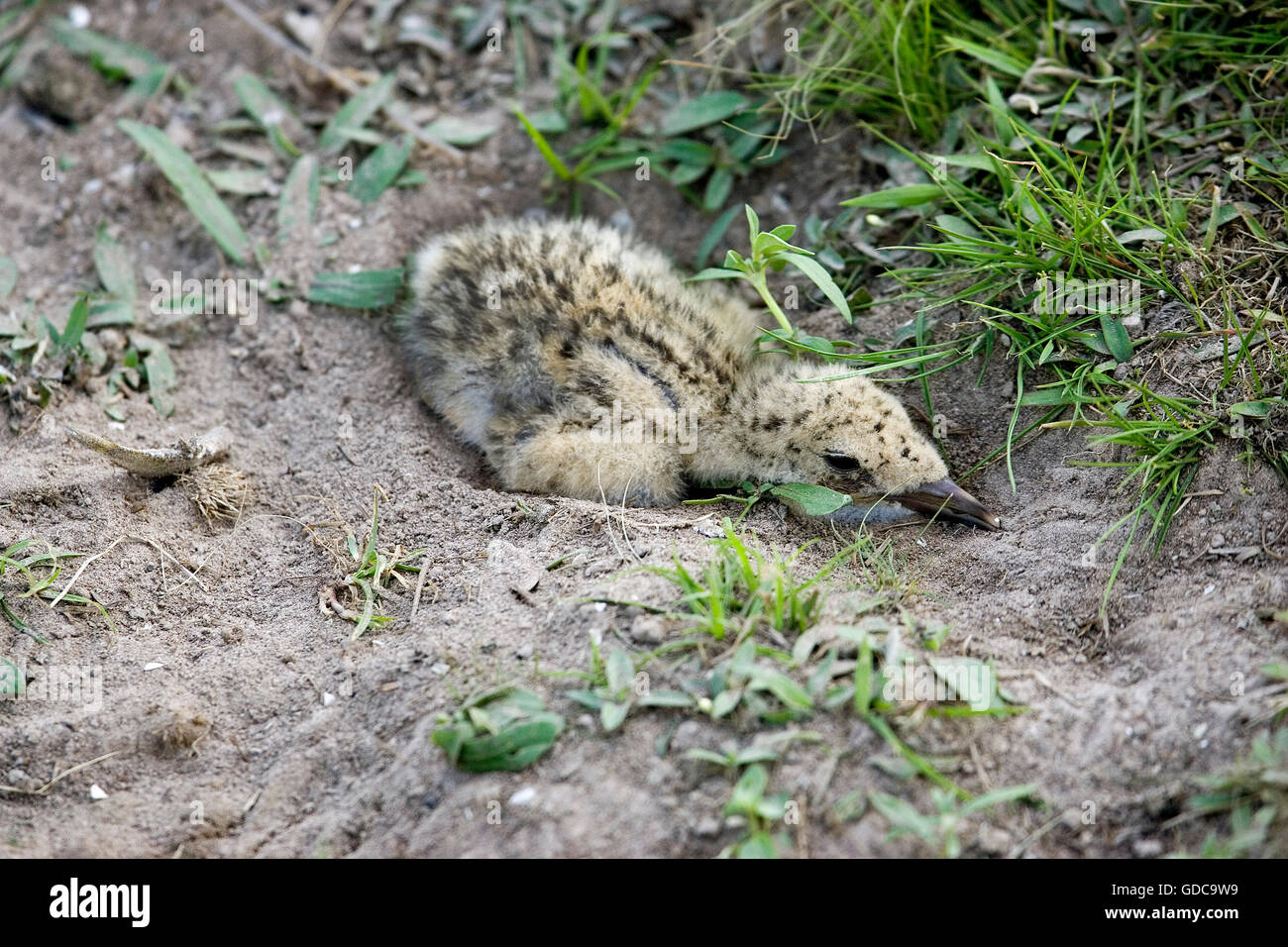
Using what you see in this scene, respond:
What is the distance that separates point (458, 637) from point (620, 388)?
1.15 m

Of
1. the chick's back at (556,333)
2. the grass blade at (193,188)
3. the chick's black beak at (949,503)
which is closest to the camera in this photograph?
the chick's black beak at (949,503)

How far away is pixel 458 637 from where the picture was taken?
126 inches

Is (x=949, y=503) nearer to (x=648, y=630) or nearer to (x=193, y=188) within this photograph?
(x=648, y=630)

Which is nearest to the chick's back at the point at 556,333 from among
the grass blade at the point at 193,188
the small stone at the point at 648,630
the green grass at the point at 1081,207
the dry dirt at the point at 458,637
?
the dry dirt at the point at 458,637

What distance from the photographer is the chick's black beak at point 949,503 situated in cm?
362

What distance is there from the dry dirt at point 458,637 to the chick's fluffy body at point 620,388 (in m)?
0.21

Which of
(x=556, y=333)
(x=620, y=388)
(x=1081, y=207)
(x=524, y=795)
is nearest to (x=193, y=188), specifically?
(x=556, y=333)

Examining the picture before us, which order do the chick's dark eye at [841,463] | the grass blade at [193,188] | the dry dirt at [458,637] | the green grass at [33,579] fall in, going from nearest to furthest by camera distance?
the dry dirt at [458,637] → the green grass at [33,579] → the chick's dark eye at [841,463] → the grass blade at [193,188]

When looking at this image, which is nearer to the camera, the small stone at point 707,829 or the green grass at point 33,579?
the small stone at point 707,829

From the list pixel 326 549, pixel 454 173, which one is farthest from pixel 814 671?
pixel 454 173

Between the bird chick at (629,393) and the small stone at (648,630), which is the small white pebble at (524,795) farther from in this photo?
the bird chick at (629,393)

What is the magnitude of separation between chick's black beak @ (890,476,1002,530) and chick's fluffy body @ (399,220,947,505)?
0.05m

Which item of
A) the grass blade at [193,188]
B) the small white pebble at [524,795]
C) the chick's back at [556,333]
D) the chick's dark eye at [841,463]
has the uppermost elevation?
the grass blade at [193,188]

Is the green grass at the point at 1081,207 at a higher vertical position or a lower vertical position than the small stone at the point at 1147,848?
higher
